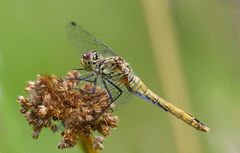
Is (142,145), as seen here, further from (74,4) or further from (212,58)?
(74,4)

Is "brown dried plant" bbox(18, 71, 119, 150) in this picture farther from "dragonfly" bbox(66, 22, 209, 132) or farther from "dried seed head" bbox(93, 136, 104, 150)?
"dragonfly" bbox(66, 22, 209, 132)

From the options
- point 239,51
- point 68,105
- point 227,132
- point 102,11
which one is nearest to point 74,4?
point 102,11

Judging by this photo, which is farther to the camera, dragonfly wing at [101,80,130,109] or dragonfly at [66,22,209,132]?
dragonfly at [66,22,209,132]

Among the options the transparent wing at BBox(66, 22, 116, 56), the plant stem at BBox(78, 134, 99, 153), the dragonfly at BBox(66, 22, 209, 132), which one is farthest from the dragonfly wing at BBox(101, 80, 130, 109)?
the plant stem at BBox(78, 134, 99, 153)

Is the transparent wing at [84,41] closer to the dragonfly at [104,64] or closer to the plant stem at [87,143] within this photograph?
the dragonfly at [104,64]

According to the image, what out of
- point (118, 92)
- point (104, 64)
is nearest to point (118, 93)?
point (118, 92)

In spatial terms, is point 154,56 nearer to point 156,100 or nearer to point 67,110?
point 156,100
